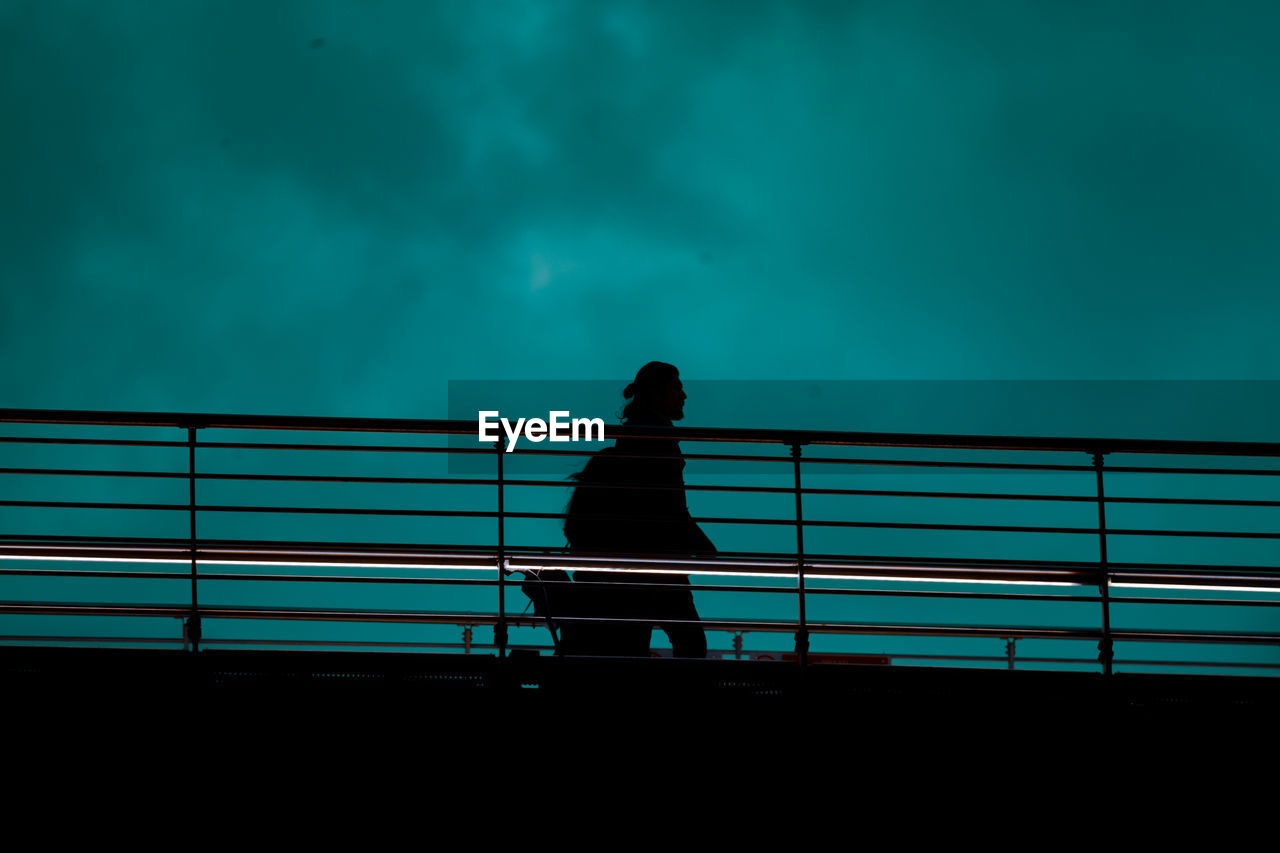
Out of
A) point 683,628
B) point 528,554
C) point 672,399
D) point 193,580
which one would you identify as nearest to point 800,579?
point 683,628

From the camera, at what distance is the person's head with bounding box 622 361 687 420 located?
437 cm

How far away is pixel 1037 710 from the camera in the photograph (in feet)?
13.1

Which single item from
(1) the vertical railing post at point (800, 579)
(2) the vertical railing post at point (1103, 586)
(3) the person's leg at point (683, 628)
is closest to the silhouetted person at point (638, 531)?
(3) the person's leg at point (683, 628)

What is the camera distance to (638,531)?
421 cm

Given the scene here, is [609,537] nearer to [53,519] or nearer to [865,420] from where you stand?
[53,519]

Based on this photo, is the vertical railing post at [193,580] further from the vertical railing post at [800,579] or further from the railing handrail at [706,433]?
the vertical railing post at [800,579]

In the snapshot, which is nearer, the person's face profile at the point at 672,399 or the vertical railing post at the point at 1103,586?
the vertical railing post at the point at 1103,586

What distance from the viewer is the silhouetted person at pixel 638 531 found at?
13.3 feet

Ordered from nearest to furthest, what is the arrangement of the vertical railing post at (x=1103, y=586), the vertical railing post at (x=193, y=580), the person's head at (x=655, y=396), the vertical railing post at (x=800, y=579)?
the vertical railing post at (x=193, y=580) < the vertical railing post at (x=800, y=579) < the vertical railing post at (x=1103, y=586) < the person's head at (x=655, y=396)

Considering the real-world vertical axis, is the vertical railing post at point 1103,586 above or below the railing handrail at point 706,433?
below

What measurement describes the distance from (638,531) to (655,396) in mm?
634

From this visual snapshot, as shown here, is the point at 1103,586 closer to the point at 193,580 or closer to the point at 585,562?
the point at 585,562

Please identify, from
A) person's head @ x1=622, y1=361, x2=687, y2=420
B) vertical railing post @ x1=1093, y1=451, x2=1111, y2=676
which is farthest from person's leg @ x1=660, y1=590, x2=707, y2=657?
vertical railing post @ x1=1093, y1=451, x2=1111, y2=676

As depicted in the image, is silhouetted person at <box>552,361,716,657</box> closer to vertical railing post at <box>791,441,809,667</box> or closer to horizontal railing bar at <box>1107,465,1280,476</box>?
A: vertical railing post at <box>791,441,809,667</box>
